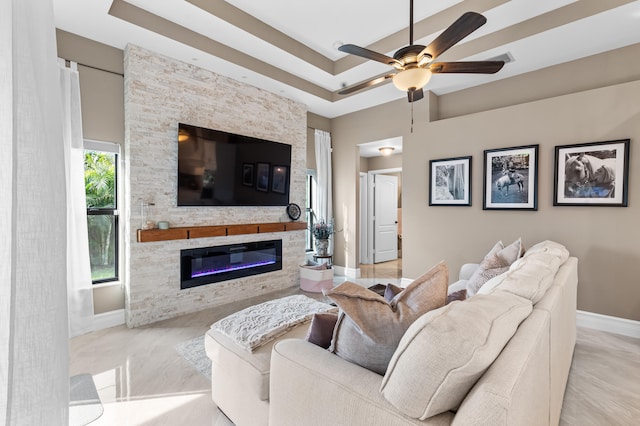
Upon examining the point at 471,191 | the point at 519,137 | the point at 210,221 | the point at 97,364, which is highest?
the point at 519,137

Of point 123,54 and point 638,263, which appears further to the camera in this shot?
point 123,54

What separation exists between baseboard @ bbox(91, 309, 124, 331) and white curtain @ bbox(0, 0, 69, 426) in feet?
11.3

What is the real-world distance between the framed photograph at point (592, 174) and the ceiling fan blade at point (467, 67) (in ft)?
5.64

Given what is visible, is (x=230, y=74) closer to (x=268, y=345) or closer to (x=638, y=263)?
(x=268, y=345)

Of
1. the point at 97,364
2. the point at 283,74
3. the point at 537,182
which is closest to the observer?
the point at 97,364

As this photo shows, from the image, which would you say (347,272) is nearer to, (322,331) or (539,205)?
(539,205)

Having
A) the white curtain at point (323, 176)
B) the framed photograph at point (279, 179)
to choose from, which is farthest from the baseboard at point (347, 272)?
the framed photograph at point (279, 179)

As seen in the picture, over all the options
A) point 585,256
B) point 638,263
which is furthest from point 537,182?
point 638,263

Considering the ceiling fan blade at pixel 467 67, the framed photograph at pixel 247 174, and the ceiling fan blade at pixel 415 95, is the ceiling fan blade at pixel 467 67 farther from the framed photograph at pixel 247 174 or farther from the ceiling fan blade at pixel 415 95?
the framed photograph at pixel 247 174

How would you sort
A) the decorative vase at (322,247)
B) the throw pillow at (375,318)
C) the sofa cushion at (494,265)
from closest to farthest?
1. the throw pillow at (375,318)
2. the sofa cushion at (494,265)
3. the decorative vase at (322,247)

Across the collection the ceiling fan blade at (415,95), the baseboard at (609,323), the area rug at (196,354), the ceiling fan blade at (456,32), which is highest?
the ceiling fan blade at (456,32)

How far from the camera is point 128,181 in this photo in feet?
10.9

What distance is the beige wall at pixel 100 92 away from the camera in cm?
312

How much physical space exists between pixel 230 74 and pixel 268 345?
11.5 ft
